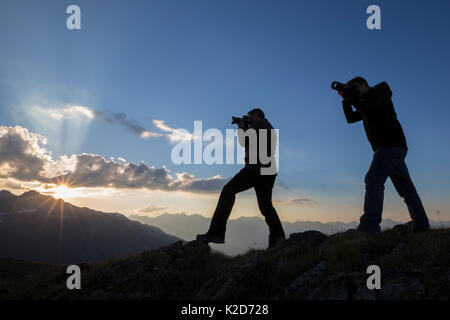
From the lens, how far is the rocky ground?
13.6 feet

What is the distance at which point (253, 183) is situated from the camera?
7602 mm

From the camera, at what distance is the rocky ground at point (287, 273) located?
4133mm

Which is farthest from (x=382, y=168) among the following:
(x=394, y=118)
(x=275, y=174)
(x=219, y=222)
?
(x=219, y=222)

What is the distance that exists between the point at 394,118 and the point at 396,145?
581 mm

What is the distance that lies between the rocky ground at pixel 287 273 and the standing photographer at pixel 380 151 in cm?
44

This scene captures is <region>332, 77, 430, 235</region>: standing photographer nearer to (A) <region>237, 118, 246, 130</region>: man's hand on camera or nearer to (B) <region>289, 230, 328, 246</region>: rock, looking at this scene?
(B) <region>289, 230, 328, 246</region>: rock

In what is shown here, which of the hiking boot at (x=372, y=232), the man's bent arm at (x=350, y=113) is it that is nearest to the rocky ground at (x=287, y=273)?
the hiking boot at (x=372, y=232)

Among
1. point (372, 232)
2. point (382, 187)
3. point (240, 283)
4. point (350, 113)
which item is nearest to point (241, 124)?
point (350, 113)

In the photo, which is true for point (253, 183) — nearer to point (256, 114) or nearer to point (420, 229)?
point (256, 114)

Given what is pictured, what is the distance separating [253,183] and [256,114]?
1820mm

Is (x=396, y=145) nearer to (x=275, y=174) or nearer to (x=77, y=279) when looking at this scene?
(x=275, y=174)

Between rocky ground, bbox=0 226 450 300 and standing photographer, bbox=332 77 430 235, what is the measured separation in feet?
1.44

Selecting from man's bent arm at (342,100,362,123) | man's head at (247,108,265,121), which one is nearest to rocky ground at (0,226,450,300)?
man's bent arm at (342,100,362,123)

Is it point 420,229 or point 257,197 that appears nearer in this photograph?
point 420,229
